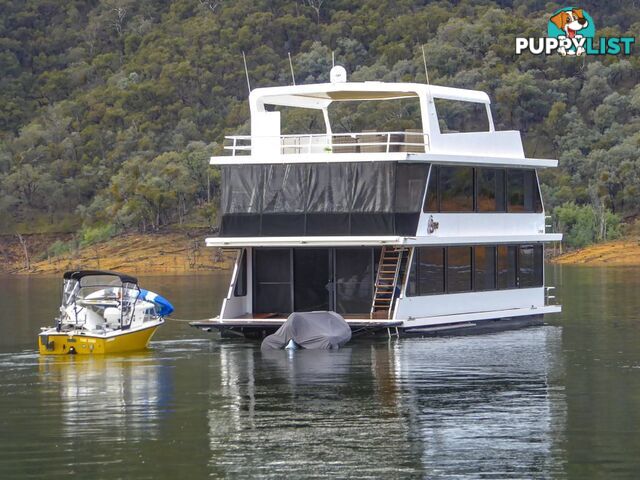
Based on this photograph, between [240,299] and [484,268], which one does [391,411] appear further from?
Result: [484,268]

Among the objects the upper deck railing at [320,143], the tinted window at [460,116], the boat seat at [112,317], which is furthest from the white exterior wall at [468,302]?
the tinted window at [460,116]

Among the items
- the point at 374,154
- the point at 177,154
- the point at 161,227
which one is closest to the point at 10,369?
the point at 374,154

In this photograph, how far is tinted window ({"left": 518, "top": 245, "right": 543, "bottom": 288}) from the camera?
36.2 meters

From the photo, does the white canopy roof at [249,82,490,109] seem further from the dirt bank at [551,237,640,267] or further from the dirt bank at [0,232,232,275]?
the dirt bank at [0,232,232,275]

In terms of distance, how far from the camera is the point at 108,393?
80.6 ft

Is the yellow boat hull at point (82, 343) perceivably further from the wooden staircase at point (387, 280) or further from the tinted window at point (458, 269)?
the tinted window at point (458, 269)

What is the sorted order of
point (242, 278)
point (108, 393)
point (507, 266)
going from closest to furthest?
point (108, 393)
point (242, 278)
point (507, 266)

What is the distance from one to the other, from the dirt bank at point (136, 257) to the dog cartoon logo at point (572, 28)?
3510 cm

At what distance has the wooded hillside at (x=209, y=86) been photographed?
93.8 meters

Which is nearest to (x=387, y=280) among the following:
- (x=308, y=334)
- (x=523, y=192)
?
(x=308, y=334)

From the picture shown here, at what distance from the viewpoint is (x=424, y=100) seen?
32.4 m

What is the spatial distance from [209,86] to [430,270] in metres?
81.9

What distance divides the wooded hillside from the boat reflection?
199 feet

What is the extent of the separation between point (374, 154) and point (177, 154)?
2580 inches
